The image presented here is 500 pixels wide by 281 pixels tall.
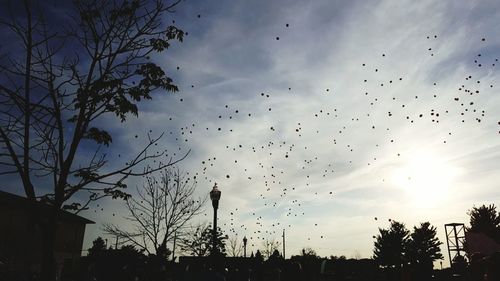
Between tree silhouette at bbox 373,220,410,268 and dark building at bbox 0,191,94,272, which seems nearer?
dark building at bbox 0,191,94,272

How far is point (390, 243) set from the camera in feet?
230

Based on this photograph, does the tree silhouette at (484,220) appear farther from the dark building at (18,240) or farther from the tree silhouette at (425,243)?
the dark building at (18,240)

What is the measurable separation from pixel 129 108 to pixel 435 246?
269 feet

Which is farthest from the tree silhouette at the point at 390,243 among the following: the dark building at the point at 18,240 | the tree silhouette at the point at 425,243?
the dark building at the point at 18,240

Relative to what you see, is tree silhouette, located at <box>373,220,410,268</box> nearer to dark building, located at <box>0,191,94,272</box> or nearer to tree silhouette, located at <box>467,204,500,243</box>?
tree silhouette, located at <box>467,204,500,243</box>

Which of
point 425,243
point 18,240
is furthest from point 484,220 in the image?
point 18,240

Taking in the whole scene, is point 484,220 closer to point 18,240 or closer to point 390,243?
point 390,243

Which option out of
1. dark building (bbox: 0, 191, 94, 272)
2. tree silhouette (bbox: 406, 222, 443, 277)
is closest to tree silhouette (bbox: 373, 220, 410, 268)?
tree silhouette (bbox: 406, 222, 443, 277)

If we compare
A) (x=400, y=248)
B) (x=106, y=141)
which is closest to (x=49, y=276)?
(x=106, y=141)

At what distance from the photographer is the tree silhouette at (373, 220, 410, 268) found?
2706 inches

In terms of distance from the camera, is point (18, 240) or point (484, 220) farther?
point (484, 220)

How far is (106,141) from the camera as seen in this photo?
6.62 meters

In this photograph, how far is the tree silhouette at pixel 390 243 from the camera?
68.7 meters

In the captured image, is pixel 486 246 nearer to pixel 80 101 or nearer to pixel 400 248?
pixel 80 101
